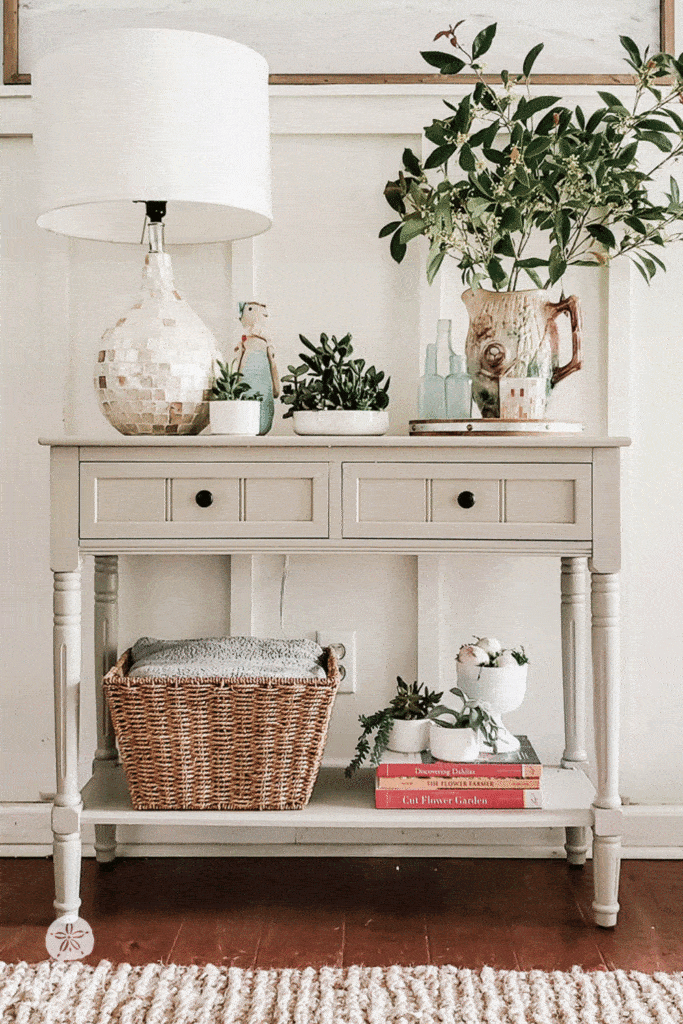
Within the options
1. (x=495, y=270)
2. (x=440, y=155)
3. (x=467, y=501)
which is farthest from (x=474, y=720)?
(x=440, y=155)

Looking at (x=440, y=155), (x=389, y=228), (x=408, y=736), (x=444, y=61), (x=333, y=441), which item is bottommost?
(x=408, y=736)

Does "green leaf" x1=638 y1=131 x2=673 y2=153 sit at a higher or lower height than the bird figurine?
higher

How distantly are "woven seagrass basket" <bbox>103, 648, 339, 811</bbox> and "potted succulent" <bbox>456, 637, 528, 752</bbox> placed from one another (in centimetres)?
28

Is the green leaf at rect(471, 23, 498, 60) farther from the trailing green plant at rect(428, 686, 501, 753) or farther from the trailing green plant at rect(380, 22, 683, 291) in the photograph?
the trailing green plant at rect(428, 686, 501, 753)

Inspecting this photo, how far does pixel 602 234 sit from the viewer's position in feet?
6.32

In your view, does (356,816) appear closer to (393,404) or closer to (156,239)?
(393,404)

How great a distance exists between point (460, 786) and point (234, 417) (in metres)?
0.74

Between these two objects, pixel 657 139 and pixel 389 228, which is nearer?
pixel 657 139

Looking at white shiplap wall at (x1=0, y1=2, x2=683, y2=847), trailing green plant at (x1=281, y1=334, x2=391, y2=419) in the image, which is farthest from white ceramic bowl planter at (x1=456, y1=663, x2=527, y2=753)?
trailing green plant at (x1=281, y1=334, x2=391, y2=419)

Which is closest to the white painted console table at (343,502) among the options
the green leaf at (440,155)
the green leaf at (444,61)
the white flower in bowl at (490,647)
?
the white flower in bowl at (490,647)

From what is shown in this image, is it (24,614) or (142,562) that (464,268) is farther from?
(24,614)

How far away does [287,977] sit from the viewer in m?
1.53

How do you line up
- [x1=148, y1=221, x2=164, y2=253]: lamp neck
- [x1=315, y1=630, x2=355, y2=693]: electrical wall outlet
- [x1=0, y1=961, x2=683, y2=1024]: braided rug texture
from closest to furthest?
1. [x1=0, y1=961, x2=683, y2=1024]: braided rug texture
2. [x1=148, y1=221, x2=164, y2=253]: lamp neck
3. [x1=315, y1=630, x2=355, y2=693]: electrical wall outlet

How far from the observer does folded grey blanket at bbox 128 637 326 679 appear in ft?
5.55
